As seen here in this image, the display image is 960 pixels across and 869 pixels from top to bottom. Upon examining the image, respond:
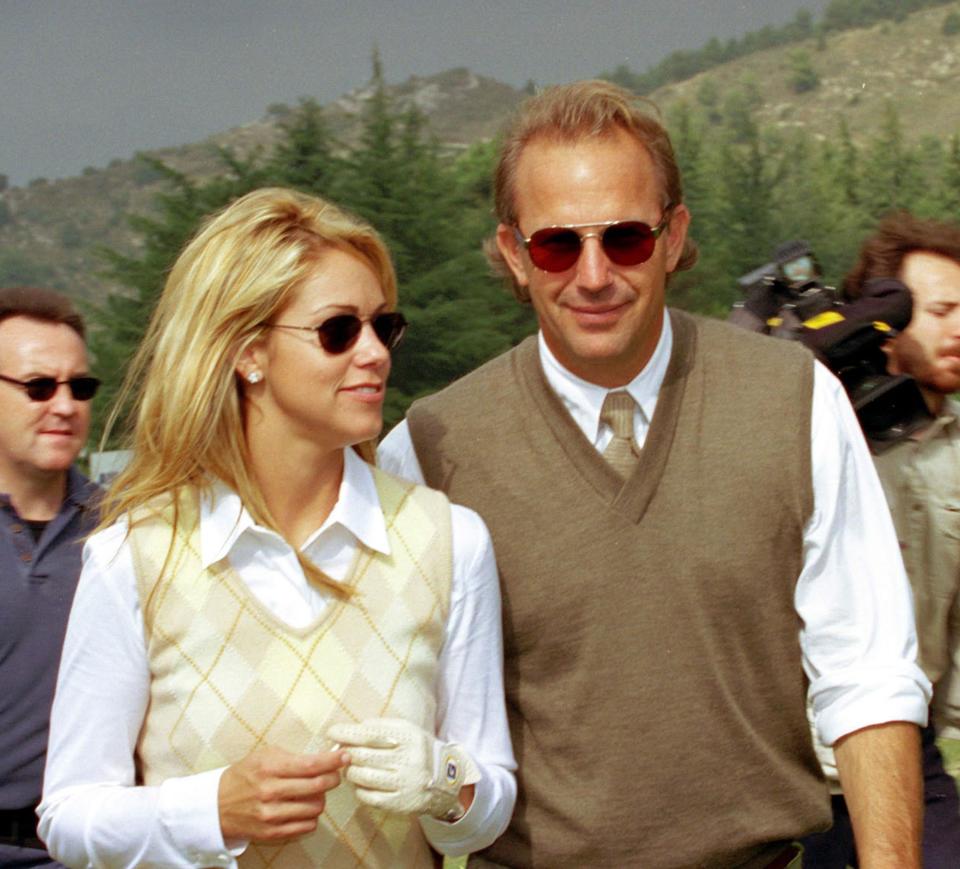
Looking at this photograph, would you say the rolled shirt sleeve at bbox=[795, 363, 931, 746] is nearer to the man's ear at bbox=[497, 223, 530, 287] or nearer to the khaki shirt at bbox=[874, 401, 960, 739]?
the man's ear at bbox=[497, 223, 530, 287]

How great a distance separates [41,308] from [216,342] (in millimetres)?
1460

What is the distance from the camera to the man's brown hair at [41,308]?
3.55 meters

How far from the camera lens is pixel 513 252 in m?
2.76

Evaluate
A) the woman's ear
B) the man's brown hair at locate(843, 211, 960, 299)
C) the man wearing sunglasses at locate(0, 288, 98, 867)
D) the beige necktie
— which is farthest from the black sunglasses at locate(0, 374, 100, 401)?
the man's brown hair at locate(843, 211, 960, 299)

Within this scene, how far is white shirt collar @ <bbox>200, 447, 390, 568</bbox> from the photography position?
2178 millimetres

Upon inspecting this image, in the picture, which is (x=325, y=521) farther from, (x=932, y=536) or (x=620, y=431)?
(x=932, y=536)

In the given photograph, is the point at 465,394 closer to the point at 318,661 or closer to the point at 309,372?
the point at 309,372

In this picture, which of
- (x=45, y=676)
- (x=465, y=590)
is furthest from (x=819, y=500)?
(x=45, y=676)

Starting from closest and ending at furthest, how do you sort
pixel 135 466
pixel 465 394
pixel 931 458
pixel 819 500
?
pixel 135 466 → pixel 819 500 → pixel 465 394 → pixel 931 458

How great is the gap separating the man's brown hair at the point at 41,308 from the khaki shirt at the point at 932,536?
6.05 ft

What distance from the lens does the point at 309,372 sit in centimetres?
226

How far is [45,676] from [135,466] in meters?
1.01

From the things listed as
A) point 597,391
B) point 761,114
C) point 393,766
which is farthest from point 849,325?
point 761,114

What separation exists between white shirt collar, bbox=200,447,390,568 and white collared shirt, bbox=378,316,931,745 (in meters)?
0.70
